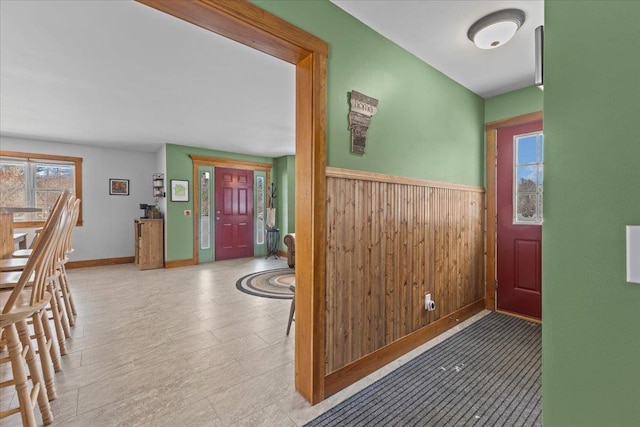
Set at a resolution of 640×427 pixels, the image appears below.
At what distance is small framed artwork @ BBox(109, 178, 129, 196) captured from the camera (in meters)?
5.96

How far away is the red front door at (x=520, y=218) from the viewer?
3.00 metres

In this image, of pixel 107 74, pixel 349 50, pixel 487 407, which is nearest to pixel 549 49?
pixel 349 50

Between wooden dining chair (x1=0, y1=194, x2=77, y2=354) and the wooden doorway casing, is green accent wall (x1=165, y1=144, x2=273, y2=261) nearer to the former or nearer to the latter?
wooden dining chair (x1=0, y1=194, x2=77, y2=354)

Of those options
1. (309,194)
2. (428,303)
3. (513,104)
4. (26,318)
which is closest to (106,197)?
(26,318)

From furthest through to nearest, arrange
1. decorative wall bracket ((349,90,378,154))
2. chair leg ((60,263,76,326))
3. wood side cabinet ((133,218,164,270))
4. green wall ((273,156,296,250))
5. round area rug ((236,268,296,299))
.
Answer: green wall ((273,156,296,250)), wood side cabinet ((133,218,164,270)), round area rug ((236,268,296,299)), chair leg ((60,263,76,326)), decorative wall bracket ((349,90,378,154))

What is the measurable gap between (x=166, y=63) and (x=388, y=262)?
8.17 ft

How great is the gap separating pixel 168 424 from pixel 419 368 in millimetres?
1653

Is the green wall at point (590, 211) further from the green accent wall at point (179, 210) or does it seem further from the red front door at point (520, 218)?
the green accent wall at point (179, 210)

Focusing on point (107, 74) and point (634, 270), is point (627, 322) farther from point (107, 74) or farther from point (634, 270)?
point (107, 74)

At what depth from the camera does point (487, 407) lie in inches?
68.6

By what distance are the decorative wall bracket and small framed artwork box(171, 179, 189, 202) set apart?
4833 millimetres

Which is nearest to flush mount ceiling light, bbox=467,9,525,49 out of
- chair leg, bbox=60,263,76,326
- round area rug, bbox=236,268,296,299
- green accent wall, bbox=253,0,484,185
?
green accent wall, bbox=253,0,484,185

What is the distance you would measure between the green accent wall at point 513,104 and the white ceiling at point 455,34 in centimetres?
12

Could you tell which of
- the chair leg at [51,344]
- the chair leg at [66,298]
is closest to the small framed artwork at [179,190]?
the chair leg at [66,298]
